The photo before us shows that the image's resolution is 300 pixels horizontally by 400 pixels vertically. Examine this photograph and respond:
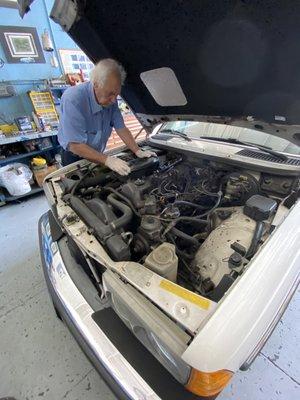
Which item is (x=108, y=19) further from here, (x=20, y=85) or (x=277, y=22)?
(x=20, y=85)

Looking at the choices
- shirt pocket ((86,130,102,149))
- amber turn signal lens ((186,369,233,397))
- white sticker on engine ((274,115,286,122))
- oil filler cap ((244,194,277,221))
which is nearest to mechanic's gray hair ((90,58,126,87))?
shirt pocket ((86,130,102,149))

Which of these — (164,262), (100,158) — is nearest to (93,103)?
(100,158)

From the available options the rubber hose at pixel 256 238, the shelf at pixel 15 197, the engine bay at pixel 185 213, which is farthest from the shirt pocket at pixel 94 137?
the shelf at pixel 15 197

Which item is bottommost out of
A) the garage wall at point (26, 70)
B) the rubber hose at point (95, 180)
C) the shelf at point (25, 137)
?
the rubber hose at point (95, 180)

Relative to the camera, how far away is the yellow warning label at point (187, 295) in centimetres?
65

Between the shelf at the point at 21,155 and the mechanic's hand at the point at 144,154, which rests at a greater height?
the mechanic's hand at the point at 144,154

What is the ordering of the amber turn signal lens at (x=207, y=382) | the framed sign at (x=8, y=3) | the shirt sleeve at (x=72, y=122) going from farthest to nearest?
the framed sign at (x=8, y=3), the shirt sleeve at (x=72, y=122), the amber turn signal lens at (x=207, y=382)

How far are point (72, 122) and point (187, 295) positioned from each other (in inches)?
57.4

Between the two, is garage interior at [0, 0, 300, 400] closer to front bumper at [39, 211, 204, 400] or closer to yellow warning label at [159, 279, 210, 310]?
front bumper at [39, 211, 204, 400]

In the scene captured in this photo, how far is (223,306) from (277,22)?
3.36ft

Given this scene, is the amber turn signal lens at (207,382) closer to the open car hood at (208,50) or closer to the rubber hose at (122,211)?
the rubber hose at (122,211)

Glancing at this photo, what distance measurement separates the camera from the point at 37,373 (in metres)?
1.22

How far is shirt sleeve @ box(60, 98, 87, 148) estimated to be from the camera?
5.31 ft

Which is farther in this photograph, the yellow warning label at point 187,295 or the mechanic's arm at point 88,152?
the mechanic's arm at point 88,152
